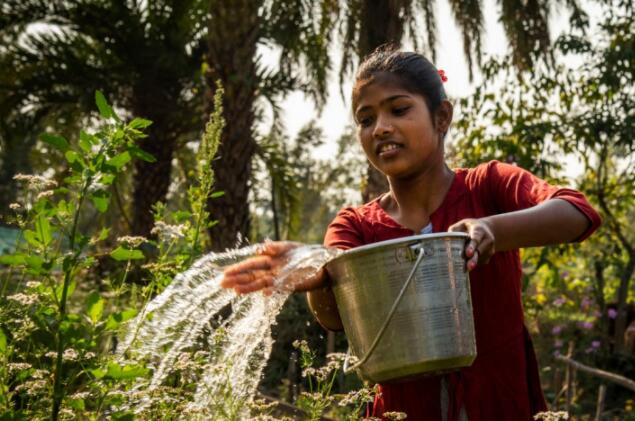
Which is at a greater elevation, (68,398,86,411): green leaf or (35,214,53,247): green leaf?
(35,214,53,247): green leaf

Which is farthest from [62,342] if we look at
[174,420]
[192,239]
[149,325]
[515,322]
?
[515,322]

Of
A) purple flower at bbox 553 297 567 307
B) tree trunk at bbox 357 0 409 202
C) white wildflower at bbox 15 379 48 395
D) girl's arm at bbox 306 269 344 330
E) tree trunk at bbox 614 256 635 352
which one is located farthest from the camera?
purple flower at bbox 553 297 567 307

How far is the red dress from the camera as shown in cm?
189

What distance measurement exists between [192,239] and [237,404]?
0.76 meters

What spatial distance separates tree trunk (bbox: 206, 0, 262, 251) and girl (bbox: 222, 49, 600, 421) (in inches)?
187

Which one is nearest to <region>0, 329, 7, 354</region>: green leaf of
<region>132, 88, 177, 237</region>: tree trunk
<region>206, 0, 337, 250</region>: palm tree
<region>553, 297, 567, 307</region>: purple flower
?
<region>206, 0, 337, 250</region>: palm tree

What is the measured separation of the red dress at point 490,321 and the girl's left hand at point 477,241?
23 centimetres

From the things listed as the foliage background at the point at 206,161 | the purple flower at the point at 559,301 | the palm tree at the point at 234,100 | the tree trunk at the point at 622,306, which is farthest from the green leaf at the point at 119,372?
the purple flower at the point at 559,301

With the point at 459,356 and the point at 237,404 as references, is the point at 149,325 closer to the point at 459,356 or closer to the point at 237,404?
the point at 237,404

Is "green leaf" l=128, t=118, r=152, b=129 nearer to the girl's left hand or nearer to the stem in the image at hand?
the stem

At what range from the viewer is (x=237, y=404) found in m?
1.89

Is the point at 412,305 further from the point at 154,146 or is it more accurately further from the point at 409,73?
the point at 154,146

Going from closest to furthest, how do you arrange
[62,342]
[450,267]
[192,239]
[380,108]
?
[450,267] < [62,342] < [380,108] < [192,239]

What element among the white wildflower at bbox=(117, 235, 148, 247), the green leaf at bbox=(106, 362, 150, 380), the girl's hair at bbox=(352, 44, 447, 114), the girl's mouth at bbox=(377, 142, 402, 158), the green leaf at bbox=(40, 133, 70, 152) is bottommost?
the green leaf at bbox=(106, 362, 150, 380)
